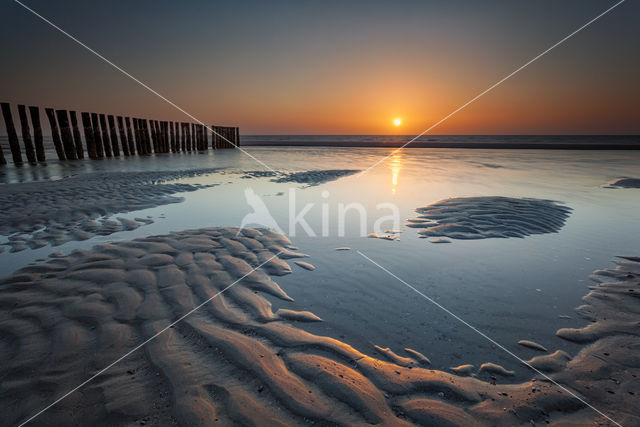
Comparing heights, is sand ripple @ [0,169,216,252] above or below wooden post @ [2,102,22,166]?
below

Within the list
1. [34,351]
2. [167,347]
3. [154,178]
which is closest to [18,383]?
[34,351]

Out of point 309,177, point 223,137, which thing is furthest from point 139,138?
point 309,177

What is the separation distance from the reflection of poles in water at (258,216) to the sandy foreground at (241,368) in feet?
7.77

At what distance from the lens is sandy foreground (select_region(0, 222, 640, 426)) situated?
5.32 feet

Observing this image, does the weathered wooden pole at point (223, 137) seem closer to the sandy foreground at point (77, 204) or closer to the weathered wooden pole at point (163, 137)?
the weathered wooden pole at point (163, 137)

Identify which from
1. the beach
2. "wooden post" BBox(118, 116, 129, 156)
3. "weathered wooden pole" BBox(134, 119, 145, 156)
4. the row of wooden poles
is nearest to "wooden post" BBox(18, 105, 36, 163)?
the row of wooden poles

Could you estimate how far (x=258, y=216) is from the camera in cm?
591

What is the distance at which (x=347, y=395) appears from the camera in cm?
173

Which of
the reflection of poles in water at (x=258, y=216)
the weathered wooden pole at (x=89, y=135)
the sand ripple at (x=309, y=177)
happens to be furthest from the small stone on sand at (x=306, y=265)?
the weathered wooden pole at (x=89, y=135)

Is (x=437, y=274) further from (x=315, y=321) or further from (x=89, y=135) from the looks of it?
(x=89, y=135)

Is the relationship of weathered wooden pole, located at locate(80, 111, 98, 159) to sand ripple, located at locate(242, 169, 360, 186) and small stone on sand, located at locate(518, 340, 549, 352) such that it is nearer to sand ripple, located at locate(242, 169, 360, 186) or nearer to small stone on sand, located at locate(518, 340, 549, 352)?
sand ripple, located at locate(242, 169, 360, 186)

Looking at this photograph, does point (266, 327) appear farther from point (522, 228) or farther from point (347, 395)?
point (522, 228)

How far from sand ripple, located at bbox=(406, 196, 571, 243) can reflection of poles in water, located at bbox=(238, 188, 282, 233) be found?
9.08ft

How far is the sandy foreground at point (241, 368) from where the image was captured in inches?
63.8
